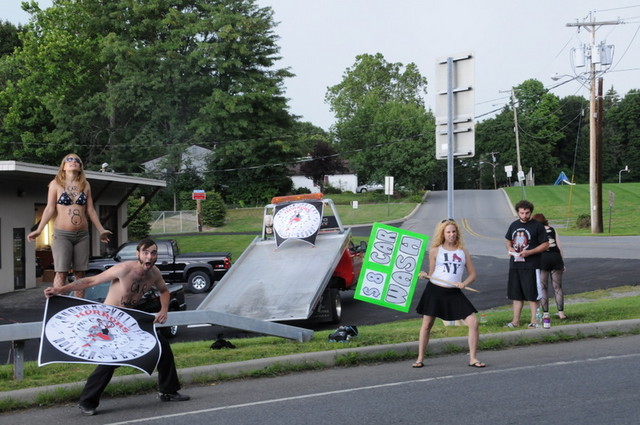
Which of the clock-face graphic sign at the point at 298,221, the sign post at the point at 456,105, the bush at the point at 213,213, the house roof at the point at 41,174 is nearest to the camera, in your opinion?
the sign post at the point at 456,105

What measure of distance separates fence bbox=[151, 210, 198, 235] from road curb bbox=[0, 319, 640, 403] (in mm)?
43386

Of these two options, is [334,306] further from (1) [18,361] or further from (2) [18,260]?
(2) [18,260]

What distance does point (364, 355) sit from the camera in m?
8.56

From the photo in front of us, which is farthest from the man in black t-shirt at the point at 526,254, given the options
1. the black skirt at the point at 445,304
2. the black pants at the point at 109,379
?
the black pants at the point at 109,379

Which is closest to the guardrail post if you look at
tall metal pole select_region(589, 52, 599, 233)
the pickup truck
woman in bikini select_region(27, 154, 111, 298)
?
woman in bikini select_region(27, 154, 111, 298)

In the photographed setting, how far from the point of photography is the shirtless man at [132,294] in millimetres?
6281

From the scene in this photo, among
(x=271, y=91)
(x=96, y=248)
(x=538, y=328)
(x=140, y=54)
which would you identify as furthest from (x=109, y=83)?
(x=538, y=328)

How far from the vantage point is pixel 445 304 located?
788cm

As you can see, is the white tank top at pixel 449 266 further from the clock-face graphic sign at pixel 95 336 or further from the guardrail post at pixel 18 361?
the guardrail post at pixel 18 361

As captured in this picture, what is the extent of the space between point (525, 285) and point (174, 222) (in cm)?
4563

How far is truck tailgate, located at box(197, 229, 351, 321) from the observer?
12188 mm

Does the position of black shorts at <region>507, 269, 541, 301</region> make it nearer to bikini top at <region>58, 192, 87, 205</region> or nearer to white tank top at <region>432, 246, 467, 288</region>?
white tank top at <region>432, 246, 467, 288</region>

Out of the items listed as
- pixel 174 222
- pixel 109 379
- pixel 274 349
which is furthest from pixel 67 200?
pixel 174 222

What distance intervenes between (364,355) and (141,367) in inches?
125
